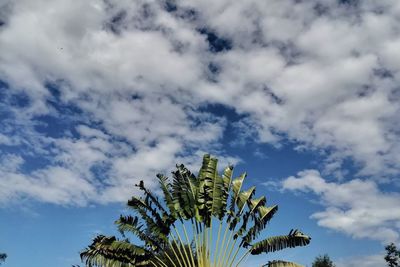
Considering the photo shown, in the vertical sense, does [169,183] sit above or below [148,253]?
above

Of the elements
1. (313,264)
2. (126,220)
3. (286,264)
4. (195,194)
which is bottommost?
(286,264)

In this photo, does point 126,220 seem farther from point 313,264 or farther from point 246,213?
point 313,264

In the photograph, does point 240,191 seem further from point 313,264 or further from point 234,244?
point 313,264

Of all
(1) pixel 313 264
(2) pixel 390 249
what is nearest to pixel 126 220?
(1) pixel 313 264

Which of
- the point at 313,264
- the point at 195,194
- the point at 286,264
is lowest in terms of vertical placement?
the point at 286,264

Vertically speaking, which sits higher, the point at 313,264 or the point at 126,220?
the point at 313,264

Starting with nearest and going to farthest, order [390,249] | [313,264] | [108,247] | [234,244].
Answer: [108,247], [234,244], [313,264], [390,249]

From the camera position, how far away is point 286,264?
64.3 ft

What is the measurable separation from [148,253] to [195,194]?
3.92 meters

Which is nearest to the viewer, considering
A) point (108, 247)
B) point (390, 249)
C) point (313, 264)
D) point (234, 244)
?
point (108, 247)

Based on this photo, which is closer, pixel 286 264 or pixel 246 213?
pixel 286 264

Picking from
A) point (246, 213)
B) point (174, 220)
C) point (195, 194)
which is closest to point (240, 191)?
point (246, 213)

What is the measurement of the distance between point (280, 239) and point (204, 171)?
5.34 meters

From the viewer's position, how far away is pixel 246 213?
840 inches
